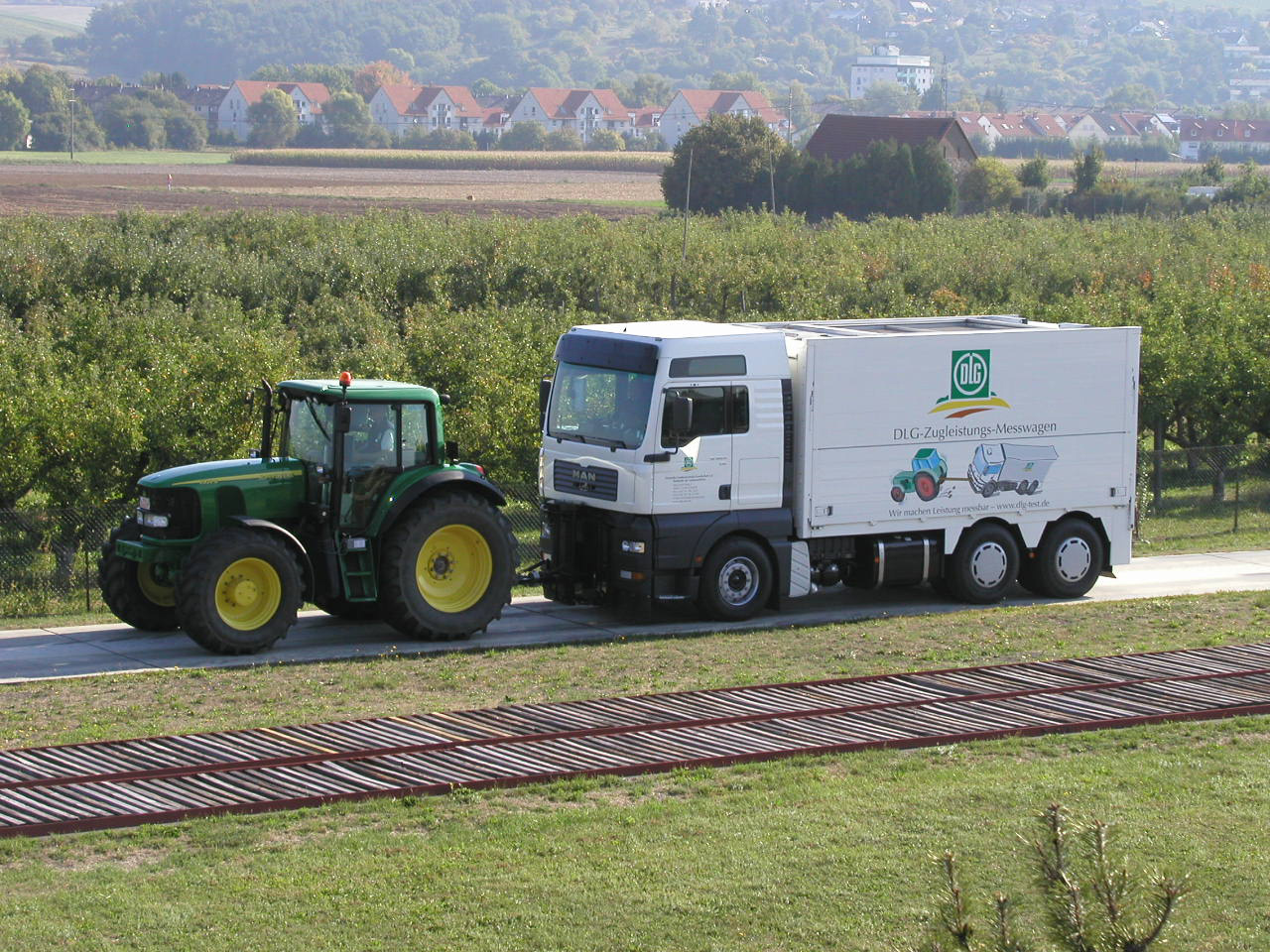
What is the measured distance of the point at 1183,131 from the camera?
181375 mm

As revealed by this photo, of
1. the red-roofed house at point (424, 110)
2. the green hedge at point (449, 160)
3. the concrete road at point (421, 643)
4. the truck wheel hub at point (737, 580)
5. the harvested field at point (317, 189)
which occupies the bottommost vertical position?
the concrete road at point (421, 643)

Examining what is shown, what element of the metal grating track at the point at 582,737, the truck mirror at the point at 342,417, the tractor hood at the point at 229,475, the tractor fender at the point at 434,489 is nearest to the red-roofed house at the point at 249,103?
the tractor hood at the point at 229,475

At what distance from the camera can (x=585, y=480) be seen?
19.7m

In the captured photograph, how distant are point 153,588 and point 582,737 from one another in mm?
Result: 6595

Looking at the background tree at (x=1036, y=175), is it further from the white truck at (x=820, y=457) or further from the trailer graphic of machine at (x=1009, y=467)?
the trailer graphic of machine at (x=1009, y=467)

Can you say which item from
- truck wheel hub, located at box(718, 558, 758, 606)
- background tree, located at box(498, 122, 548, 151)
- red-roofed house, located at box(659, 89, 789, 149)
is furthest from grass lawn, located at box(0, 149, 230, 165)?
truck wheel hub, located at box(718, 558, 758, 606)

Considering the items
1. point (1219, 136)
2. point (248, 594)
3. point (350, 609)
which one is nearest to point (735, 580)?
point (350, 609)

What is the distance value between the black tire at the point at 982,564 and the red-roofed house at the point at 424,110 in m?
170

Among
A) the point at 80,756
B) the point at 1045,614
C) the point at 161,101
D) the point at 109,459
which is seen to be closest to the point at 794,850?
the point at 80,756

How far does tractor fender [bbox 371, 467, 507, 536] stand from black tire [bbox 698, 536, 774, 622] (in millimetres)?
2923

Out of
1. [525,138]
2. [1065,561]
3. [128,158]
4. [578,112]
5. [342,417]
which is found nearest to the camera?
[342,417]

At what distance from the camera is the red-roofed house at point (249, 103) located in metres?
164

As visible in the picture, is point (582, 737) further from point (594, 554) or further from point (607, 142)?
point (607, 142)

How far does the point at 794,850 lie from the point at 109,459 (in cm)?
1836
